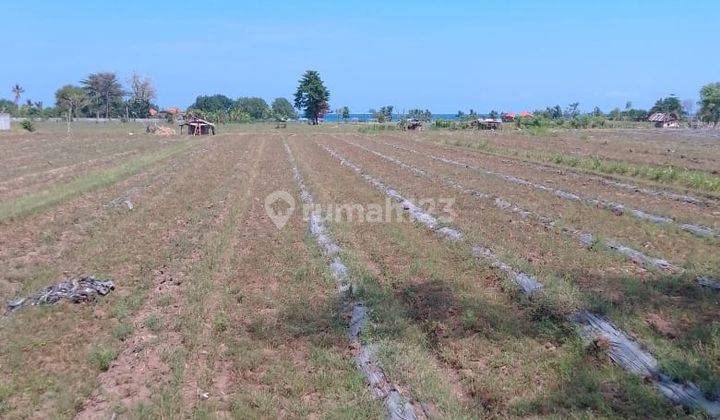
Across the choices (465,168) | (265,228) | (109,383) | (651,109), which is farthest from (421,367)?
(651,109)

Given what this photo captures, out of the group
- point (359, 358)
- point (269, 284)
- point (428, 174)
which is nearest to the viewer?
point (359, 358)

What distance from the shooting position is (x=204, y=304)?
708 centimetres

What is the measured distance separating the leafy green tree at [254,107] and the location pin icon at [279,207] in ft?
373

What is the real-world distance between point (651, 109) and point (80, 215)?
11815cm

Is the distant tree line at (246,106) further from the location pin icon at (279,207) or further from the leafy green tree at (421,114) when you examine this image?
A: the location pin icon at (279,207)

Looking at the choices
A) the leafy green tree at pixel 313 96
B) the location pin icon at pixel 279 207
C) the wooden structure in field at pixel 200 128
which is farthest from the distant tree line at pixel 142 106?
the location pin icon at pixel 279 207

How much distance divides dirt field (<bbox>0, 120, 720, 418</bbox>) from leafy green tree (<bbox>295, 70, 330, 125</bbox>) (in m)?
90.0

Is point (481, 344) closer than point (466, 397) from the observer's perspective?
No

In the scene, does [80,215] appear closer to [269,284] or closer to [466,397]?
[269,284]

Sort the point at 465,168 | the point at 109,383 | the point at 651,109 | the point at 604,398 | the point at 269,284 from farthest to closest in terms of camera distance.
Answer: the point at 651,109, the point at 465,168, the point at 269,284, the point at 109,383, the point at 604,398

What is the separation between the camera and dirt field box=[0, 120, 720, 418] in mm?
4910

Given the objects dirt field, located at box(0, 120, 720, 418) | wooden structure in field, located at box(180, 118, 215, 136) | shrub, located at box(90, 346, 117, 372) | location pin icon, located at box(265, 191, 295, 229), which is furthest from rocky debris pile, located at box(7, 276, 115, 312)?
wooden structure in field, located at box(180, 118, 215, 136)

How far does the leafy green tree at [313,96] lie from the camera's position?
337ft

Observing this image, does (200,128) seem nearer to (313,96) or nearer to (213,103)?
(313,96)
